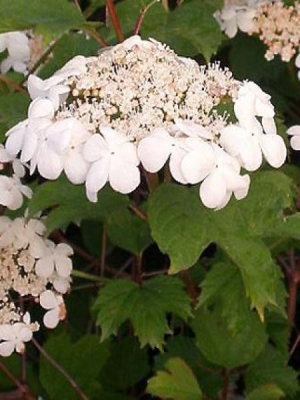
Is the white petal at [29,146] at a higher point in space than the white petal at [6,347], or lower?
higher

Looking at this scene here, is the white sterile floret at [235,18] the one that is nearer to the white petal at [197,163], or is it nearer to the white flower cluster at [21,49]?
the white flower cluster at [21,49]

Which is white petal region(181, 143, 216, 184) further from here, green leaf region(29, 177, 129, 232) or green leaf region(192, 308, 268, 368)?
green leaf region(192, 308, 268, 368)

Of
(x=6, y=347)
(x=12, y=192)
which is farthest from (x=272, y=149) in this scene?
(x=6, y=347)

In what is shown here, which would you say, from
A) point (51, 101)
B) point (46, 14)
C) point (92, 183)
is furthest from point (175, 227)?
point (46, 14)

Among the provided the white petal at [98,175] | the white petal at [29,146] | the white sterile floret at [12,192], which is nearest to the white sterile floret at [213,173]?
the white petal at [98,175]

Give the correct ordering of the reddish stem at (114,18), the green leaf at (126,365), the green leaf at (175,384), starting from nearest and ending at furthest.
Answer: the reddish stem at (114,18) → the green leaf at (175,384) → the green leaf at (126,365)

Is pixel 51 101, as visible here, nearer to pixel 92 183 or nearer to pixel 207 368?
pixel 92 183
